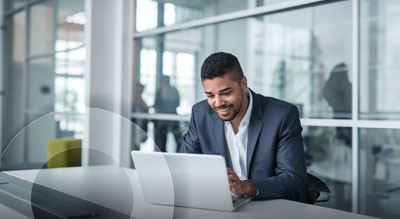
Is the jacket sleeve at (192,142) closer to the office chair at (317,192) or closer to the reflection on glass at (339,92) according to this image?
the office chair at (317,192)

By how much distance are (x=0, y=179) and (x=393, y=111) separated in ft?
7.58

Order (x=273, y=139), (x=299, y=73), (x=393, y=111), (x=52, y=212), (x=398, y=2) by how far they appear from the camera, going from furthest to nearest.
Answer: (x=299, y=73), (x=393, y=111), (x=398, y=2), (x=273, y=139), (x=52, y=212)

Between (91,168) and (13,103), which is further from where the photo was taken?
(13,103)

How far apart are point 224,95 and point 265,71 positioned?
1.66 m

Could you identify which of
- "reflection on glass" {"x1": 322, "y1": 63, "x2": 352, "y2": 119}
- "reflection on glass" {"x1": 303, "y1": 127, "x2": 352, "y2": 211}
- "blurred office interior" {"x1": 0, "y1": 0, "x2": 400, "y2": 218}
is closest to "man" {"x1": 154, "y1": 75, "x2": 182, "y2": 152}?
"blurred office interior" {"x1": 0, "y1": 0, "x2": 400, "y2": 218}

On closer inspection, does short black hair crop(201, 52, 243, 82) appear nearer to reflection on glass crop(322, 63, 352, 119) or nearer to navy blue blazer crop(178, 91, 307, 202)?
navy blue blazer crop(178, 91, 307, 202)

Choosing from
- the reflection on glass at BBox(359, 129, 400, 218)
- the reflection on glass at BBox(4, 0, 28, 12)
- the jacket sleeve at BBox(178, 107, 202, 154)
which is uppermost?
the reflection on glass at BBox(4, 0, 28, 12)

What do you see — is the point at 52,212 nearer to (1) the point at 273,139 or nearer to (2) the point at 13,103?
(1) the point at 273,139

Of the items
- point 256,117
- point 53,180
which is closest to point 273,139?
point 256,117

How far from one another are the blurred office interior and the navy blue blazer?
458 millimetres

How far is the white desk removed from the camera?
140 cm

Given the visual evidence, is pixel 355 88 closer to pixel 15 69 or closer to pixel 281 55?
pixel 281 55

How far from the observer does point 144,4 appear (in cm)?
449

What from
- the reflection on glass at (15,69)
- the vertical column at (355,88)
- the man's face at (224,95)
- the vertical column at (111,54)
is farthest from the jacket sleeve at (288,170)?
the reflection on glass at (15,69)
